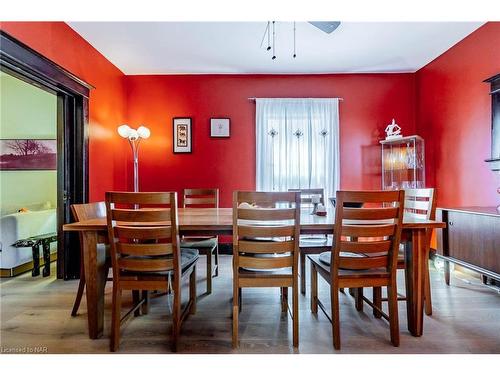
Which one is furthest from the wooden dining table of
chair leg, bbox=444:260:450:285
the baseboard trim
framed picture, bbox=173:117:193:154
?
framed picture, bbox=173:117:193:154

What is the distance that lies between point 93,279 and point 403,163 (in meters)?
3.75

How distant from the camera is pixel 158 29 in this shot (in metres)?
2.89

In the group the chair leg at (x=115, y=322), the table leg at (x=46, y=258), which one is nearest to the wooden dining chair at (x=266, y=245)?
the chair leg at (x=115, y=322)

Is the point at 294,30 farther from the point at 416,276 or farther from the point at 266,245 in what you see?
the point at 416,276

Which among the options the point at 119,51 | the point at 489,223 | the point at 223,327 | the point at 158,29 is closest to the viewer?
the point at 223,327

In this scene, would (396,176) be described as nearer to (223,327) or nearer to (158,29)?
(223,327)

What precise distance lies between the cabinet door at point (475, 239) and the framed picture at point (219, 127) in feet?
9.51

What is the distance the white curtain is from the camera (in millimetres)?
4004

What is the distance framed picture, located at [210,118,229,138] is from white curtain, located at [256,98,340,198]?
1.51ft

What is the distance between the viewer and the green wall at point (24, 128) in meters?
4.00

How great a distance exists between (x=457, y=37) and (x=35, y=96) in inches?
217

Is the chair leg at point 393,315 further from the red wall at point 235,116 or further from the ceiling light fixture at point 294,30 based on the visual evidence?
the red wall at point 235,116
